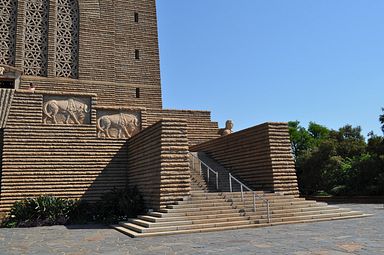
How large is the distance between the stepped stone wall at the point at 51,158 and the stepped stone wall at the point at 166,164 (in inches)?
82.1

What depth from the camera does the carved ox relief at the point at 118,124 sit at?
13.8m

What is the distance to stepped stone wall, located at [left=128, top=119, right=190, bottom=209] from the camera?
35.6 ft

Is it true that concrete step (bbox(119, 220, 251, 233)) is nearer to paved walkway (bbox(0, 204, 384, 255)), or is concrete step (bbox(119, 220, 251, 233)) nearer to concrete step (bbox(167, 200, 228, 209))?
paved walkway (bbox(0, 204, 384, 255))

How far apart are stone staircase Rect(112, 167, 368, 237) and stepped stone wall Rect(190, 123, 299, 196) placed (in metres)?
0.64

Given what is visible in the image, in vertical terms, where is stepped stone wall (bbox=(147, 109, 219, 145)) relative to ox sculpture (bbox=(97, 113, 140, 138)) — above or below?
above

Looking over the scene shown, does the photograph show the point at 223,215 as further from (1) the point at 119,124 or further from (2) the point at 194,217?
(1) the point at 119,124

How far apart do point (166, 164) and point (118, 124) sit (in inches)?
149

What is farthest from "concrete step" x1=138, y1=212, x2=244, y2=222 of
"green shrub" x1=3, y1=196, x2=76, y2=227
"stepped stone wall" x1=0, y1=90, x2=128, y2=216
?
"stepped stone wall" x1=0, y1=90, x2=128, y2=216

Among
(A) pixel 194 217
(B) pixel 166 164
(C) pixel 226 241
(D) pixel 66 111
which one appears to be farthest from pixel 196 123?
(C) pixel 226 241

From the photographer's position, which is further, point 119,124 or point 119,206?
point 119,124

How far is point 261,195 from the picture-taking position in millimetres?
11695

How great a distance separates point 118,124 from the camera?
46.1ft

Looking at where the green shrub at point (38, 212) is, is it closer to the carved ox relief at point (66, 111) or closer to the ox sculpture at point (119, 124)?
the carved ox relief at point (66, 111)

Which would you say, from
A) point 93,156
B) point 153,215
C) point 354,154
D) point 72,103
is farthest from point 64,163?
point 354,154
